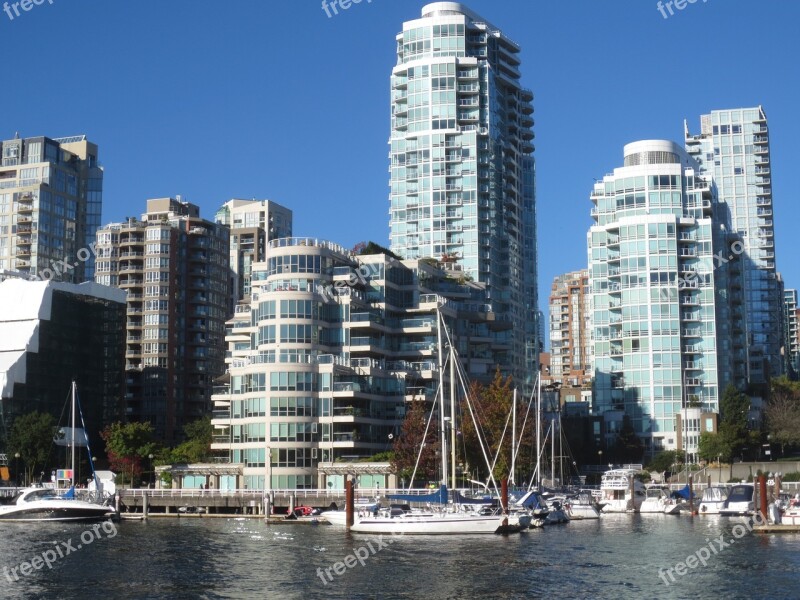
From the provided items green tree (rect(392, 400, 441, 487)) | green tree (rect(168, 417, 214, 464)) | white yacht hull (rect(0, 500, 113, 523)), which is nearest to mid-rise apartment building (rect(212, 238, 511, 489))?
green tree (rect(392, 400, 441, 487))

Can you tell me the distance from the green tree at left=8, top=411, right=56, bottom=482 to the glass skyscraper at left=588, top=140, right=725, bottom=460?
8633 cm

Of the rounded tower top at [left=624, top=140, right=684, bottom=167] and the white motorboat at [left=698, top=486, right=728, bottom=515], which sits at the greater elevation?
the rounded tower top at [left=624, top=140, right=684, bottom=167]

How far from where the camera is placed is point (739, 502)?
424 ft

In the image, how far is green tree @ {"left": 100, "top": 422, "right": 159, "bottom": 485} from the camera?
155 meters

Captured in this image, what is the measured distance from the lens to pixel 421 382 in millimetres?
156250

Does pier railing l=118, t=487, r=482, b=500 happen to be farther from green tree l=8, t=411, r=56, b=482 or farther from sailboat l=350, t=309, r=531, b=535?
green tree l=8, t=411, r=56, b=482

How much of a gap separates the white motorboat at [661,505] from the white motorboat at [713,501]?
3.10 metres

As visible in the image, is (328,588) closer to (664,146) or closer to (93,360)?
(93,360)

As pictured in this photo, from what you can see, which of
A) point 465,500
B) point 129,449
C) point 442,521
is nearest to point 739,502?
point 465,500

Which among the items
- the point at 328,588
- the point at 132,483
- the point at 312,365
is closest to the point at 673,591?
the point at 328,588

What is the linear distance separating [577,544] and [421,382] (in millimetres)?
65538

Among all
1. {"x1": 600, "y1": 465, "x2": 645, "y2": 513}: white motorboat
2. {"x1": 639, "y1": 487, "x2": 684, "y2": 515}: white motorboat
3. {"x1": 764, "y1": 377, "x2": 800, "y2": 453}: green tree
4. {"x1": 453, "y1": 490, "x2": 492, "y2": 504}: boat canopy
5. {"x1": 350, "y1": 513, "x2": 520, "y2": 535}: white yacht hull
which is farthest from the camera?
{"x1": 764, "y1": 377, "x2": 800, "y2": 453}: green tree

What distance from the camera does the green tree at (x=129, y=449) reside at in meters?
155

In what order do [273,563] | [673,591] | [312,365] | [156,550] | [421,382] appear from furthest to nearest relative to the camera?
[421,382] → [312,365] → [156,550] → [273,563] → [673,591]
